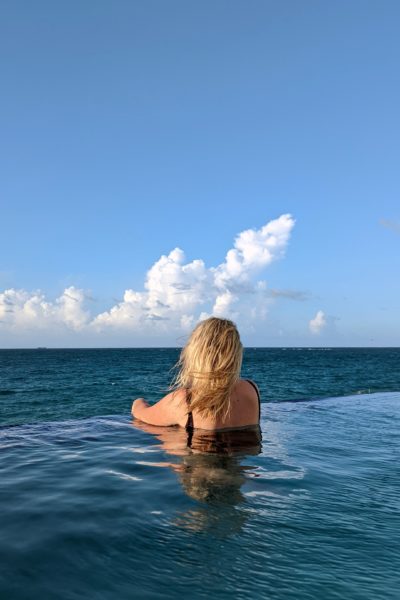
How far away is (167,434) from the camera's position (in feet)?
25.1

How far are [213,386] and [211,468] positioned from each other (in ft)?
3.94

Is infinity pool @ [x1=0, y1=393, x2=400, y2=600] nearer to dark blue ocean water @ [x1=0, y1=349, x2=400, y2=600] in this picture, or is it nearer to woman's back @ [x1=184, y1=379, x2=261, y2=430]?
dark blue ocean water @ [x1=0, y1=349, x2=400, y2=600]

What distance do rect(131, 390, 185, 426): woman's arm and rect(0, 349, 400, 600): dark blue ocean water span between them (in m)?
0.20

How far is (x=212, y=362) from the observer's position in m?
6.45

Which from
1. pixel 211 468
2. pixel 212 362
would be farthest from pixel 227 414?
pixel 211 468

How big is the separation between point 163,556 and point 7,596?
1.03m

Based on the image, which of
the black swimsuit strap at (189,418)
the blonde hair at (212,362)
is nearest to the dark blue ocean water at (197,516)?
the black swimsuit strap at (189,418)

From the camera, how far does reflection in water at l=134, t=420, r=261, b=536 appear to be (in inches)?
155

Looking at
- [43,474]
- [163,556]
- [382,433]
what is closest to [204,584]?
[163,556]

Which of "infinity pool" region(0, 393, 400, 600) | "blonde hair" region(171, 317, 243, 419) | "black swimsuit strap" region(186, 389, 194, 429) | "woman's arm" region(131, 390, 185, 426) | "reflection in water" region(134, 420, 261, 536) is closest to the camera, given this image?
"infinity pool" region(0, 393, 400, 600)

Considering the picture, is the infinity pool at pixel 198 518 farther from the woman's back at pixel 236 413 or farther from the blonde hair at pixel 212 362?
the blonde hair at pixel 212 362

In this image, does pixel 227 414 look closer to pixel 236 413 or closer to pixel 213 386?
pixel 236 413

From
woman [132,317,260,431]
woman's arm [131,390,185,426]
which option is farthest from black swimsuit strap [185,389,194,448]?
woman's arm [131,390,185,426]

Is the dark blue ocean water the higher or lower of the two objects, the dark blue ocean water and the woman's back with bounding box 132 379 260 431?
the lower
